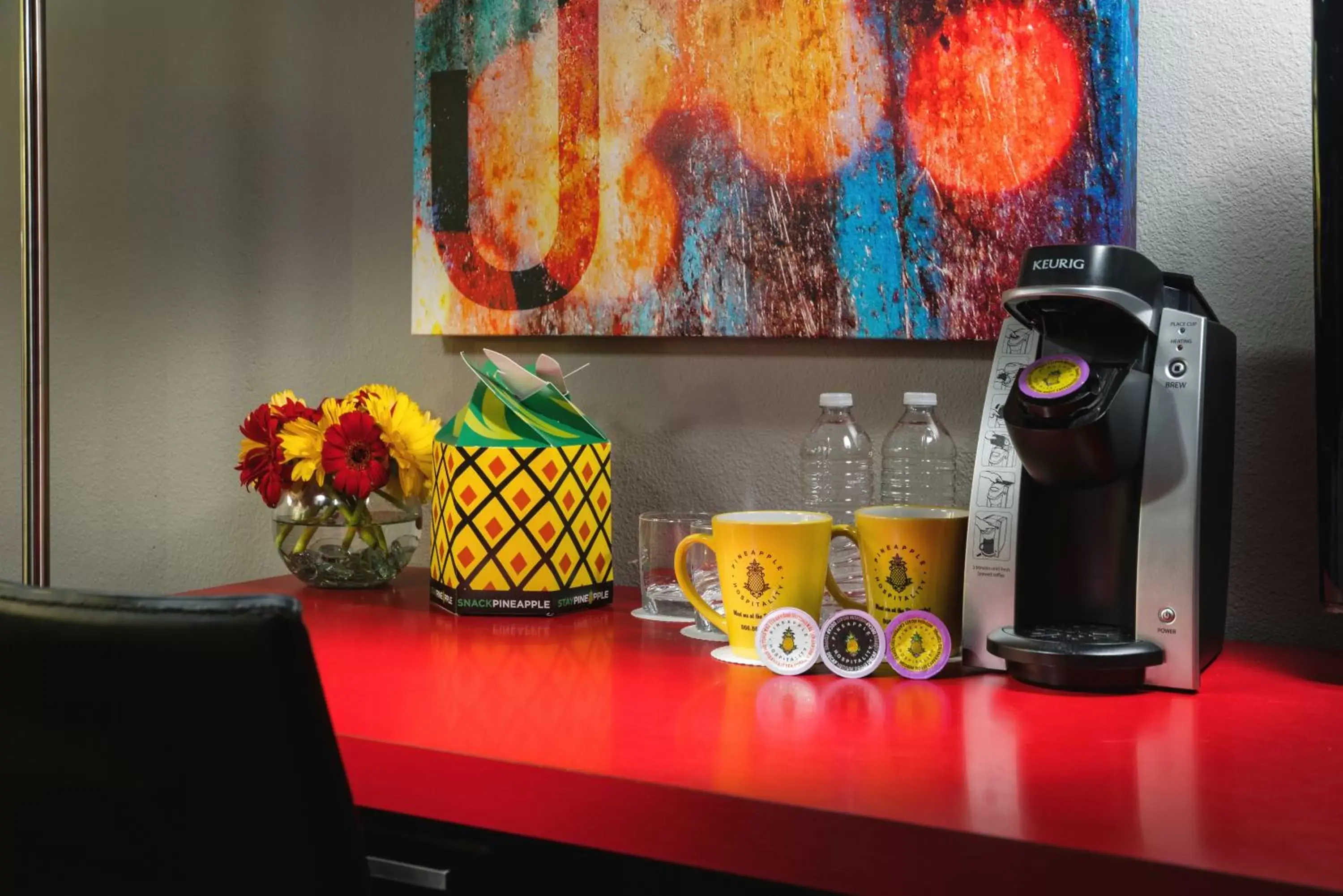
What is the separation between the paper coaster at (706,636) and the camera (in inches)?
49.3

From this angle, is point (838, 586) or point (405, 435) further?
point (405, 435)

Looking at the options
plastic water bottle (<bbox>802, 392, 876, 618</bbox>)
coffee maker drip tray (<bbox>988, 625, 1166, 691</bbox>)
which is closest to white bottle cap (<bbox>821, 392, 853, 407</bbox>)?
plastic water bottle (<bbox>802, 392, 876, 618</bbox>)

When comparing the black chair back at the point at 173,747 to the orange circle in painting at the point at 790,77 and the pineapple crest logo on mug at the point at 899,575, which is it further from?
the orange circle in painting at the point at 790,77

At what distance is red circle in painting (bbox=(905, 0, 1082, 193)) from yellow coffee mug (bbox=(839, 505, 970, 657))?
39 centimetres

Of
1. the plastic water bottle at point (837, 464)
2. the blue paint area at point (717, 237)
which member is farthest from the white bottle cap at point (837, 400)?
the blue paint area at point (717, 237)

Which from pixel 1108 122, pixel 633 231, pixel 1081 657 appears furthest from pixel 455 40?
pixel 1081 657

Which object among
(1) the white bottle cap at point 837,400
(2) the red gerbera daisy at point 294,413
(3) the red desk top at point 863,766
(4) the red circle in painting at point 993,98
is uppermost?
(4) the red circle in painting at point 993,98

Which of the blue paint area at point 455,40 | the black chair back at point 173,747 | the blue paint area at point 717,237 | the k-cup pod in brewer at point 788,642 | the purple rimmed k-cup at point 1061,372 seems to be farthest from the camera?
the blue paint area at point 455,40

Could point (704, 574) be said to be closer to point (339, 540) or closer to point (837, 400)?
point (837, 400)

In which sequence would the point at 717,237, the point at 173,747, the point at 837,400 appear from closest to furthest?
the point at 173,747
the point at 837,400
the point at 717,237

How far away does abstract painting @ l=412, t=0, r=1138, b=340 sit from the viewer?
4.26ft

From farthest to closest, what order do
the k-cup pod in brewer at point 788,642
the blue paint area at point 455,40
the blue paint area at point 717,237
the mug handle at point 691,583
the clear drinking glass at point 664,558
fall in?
the blue paint area at point 455,40, the blue paint area at point 717,237, the clear drinking glass at point 664,558, the mug handle at point 691,583, the k-cup pod in brewer at point 788,642

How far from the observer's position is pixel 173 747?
27.7 inches

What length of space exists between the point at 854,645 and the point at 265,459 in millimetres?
761
